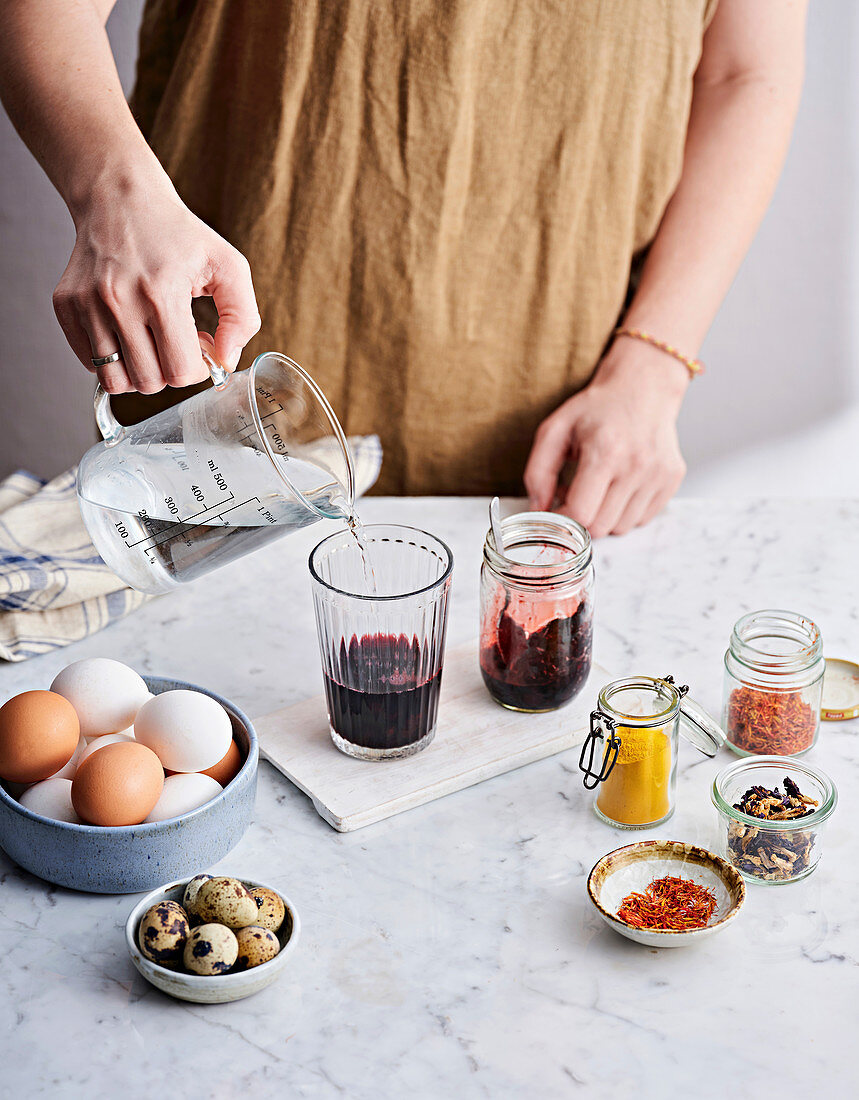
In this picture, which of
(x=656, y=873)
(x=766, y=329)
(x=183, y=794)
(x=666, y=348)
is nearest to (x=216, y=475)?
(x=183, y=794)

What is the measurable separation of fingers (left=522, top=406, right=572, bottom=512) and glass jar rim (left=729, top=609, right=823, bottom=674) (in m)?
0.42

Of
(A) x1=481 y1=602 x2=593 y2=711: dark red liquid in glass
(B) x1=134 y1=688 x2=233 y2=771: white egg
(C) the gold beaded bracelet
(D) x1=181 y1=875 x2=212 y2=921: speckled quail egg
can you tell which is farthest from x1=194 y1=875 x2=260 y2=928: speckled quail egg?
(C) the gold beaded bracelet

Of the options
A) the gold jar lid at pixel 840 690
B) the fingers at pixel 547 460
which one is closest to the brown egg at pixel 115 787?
the gold jar lid at pixel 840 690

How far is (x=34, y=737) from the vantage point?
79cm

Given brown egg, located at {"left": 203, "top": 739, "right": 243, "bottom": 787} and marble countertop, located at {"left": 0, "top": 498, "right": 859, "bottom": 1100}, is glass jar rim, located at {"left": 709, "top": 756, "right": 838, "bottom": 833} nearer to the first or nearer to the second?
marble countertop, located at {"left": 0, "top": 498, "right": 859, "bottom": 1100}

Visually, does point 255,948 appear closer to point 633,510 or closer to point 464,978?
point 464,978

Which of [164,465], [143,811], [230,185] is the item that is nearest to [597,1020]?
[143,811]

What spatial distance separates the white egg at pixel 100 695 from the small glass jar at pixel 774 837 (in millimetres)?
466

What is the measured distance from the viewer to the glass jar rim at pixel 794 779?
798 mm

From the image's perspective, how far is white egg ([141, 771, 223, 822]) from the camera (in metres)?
0.80

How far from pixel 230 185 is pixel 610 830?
96 cm

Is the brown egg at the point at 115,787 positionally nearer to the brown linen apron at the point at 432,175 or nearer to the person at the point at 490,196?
the person at the point at 490,196

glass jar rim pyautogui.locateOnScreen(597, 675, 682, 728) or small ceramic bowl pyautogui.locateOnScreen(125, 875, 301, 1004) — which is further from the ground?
glass jar rim pyautogui.locateOnScreen(597, 675, 682, 728)

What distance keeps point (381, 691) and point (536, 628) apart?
159mm
